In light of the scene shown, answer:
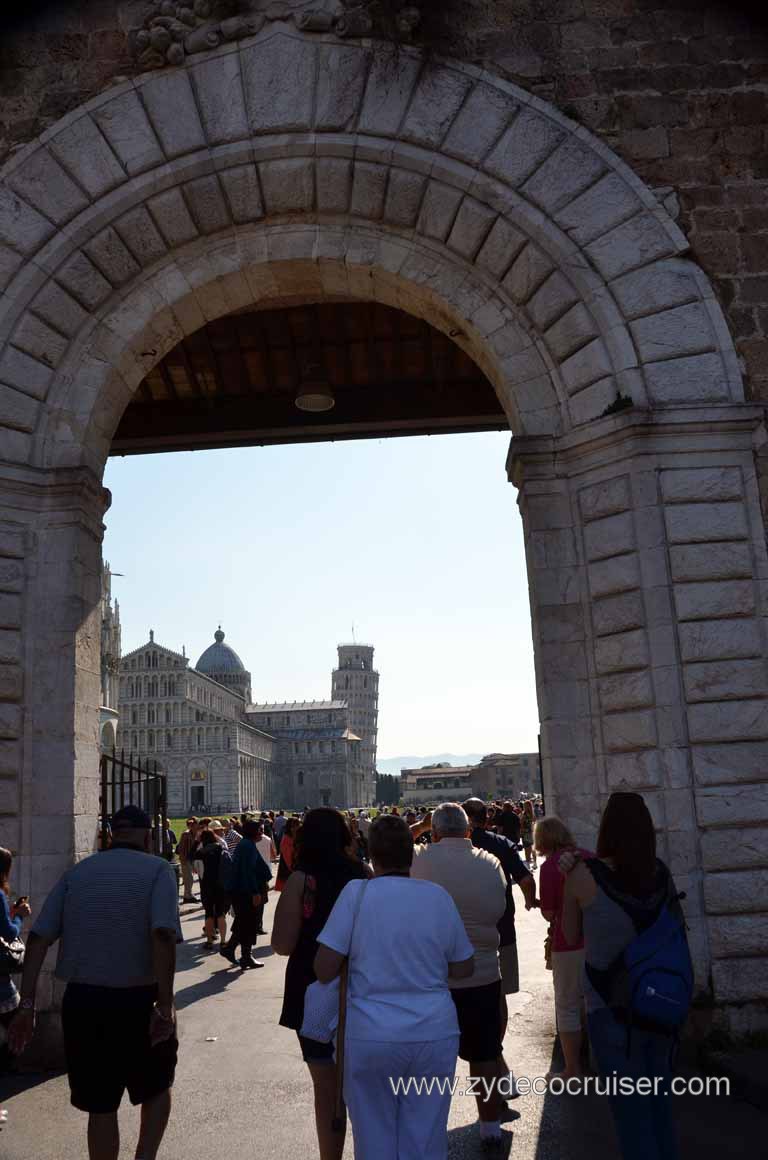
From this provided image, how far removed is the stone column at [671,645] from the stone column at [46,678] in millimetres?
3439

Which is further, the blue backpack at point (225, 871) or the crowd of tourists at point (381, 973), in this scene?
the blue backpack at point (225, 871)

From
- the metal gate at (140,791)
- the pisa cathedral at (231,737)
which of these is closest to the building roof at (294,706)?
the pisa cathedral at (231,737)

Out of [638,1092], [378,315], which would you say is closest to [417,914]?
[638,1092]

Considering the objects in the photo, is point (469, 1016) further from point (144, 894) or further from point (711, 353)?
point (711, 353)

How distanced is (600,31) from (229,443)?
6287 millimetres

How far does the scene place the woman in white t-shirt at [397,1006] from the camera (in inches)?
118

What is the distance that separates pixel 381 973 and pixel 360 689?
483 ft

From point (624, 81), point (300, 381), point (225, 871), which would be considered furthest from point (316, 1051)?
point (300, 381)

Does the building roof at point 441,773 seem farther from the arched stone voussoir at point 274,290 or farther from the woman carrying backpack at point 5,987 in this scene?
the woman carrying backpack at point 5,987

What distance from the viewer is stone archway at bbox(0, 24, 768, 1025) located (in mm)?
6508

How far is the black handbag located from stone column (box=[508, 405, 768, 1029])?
3.69 meters

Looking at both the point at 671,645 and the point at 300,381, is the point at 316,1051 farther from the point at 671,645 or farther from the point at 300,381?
the point at 300,381

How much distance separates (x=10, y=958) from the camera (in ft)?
14.6

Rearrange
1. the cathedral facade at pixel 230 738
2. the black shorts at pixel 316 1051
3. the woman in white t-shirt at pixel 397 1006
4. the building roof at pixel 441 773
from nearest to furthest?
the woman in white t-shirt at pixel 397 1006 → the black shorts at pixel 316 1051 → the cathedral facade at pixel 230 738 → the building roof at pixel 441 773
